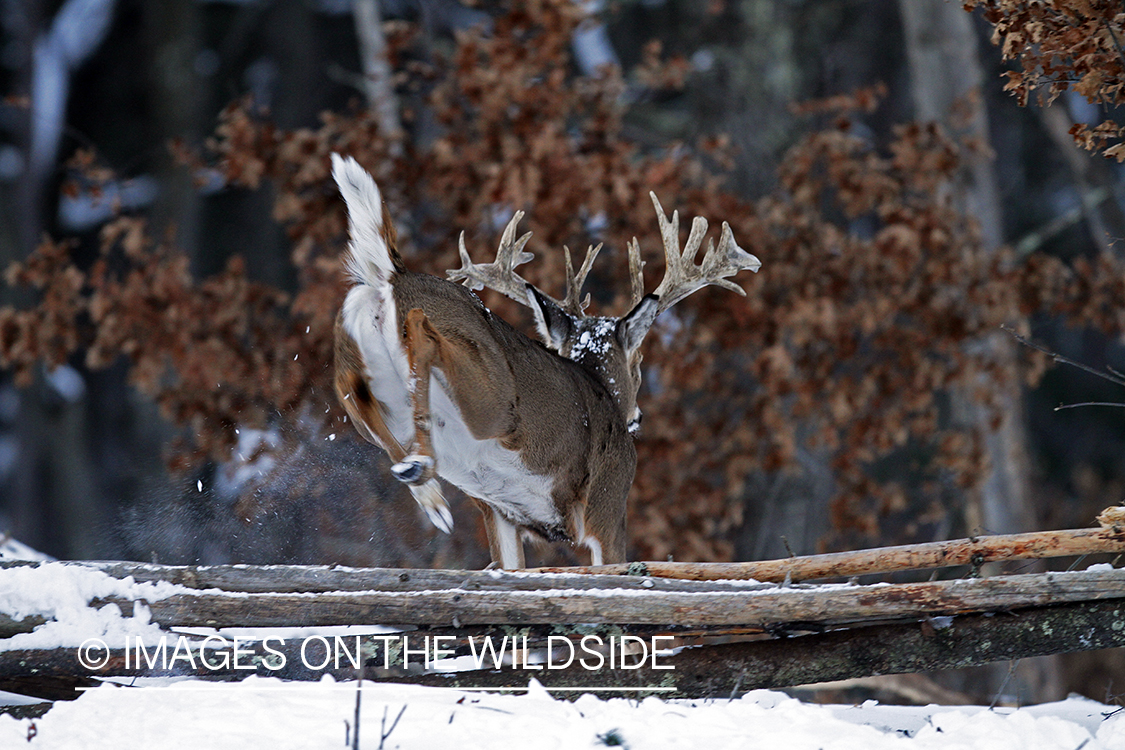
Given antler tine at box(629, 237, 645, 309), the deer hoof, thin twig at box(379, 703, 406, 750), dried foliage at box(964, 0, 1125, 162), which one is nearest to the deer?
the deer hoof

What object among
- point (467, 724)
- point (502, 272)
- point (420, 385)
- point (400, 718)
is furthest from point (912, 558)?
point (502, 272)

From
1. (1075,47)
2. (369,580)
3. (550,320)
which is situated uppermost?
(1075,47)

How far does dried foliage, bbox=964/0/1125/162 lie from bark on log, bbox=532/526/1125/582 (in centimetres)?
129

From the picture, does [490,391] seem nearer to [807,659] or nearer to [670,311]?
[807,659]

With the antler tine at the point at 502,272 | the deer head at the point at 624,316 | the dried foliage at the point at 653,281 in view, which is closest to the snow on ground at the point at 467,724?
the deer head at the point at 624,316

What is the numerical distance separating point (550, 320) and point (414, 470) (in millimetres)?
1955

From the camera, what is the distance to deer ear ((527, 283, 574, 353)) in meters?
6.05

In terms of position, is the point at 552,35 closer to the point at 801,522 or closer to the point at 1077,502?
the point at 801,522

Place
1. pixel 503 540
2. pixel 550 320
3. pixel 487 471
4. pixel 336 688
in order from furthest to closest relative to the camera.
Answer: pixel 550 320
pixel 503 540
pixel 487 471
pixel 336 688

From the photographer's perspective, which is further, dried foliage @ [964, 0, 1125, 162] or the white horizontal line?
dried foliage @ [964, 0, 1125, 162]

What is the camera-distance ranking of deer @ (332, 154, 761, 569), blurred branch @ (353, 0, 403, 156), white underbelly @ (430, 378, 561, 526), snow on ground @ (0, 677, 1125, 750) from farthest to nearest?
blurred branch @ (353, 0, 403, 156) → white underbelly @ (430, 378, 561, 526) → deer @ (332, 154, 761, 569) → snow on ground @ (0, 677, 1125, 750)

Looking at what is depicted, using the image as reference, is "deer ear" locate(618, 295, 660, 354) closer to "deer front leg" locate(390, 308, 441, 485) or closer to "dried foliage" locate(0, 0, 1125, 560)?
"deer front leg" locate(390, 308, 441, 485)

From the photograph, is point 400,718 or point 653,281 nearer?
point 400,718

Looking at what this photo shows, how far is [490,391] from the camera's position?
Answer: 15.5 ft
